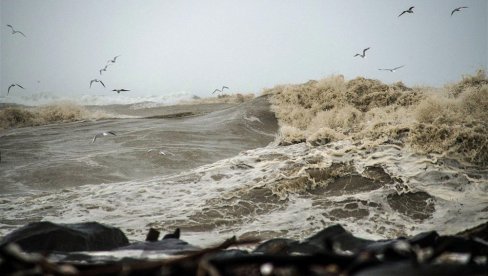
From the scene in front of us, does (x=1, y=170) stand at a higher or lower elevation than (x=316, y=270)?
lower

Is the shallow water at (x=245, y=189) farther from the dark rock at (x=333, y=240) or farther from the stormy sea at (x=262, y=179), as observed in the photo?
the dark rock at (x=333, y=240)

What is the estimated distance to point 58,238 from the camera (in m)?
2.91

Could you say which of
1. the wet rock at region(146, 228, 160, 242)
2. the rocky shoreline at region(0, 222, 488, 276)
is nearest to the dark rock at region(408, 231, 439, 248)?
the rocky shoreline at region(0, 222, 488, 276)

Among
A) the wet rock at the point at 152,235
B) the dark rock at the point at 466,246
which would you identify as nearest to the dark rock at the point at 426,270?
the dark rock at the point at 466,246

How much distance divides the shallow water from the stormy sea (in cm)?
3

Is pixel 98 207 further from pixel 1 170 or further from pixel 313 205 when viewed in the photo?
pixel 1 170

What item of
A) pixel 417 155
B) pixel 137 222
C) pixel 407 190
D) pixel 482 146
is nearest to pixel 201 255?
pixel 137 222

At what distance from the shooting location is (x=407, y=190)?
7746mm

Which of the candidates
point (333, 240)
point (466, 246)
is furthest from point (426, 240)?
point (333, 240)

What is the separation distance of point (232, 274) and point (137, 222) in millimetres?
5670

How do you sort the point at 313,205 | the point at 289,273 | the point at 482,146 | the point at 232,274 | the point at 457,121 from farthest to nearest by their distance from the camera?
the point at 457,121 < the point at 482,146 < the point at 313,205 < the point at 232,274 < the point at 289,273

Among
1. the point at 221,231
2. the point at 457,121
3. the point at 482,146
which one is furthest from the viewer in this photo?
the point at 457,121

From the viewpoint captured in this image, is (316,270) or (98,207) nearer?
(316,270)

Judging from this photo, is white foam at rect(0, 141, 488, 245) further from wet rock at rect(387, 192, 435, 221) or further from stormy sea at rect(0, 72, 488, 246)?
wet rock at rect(387, 192, 435, 221)
